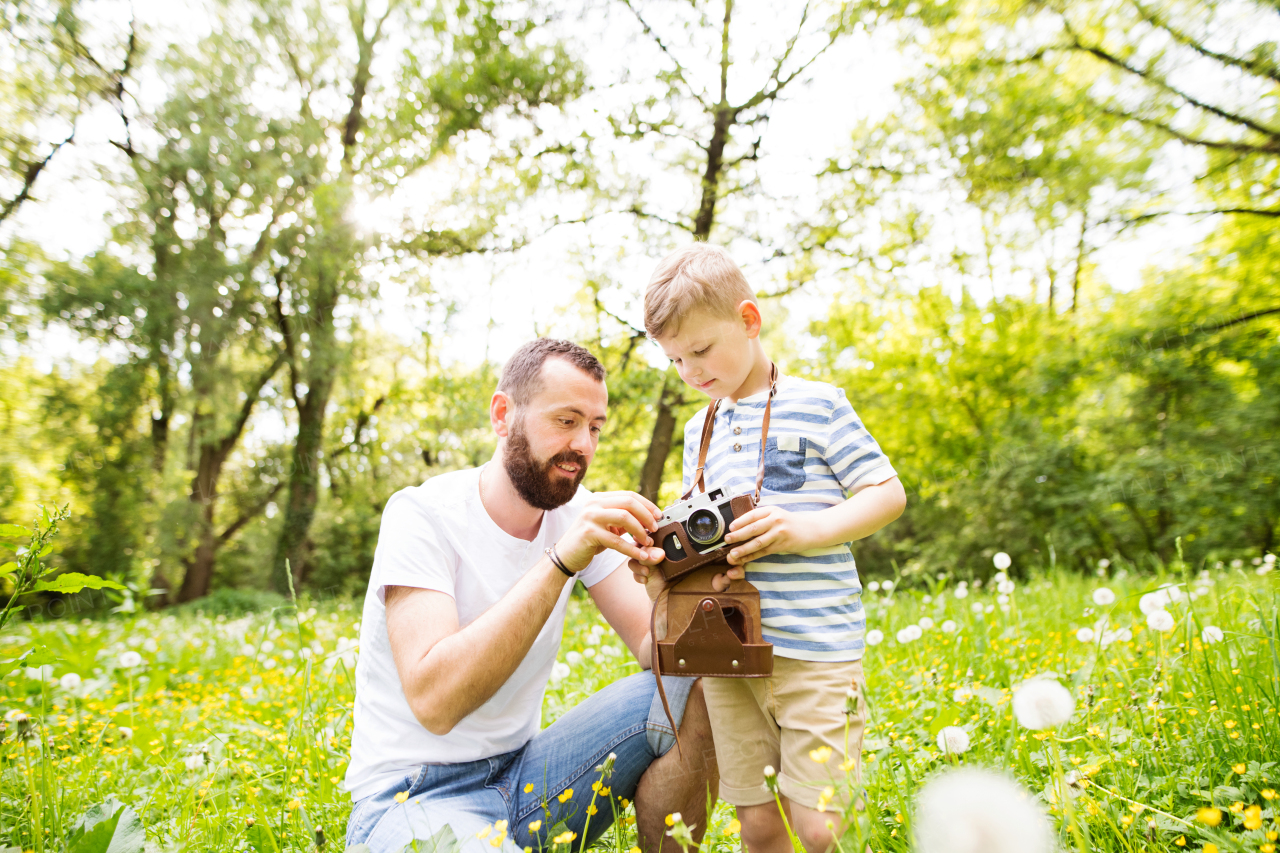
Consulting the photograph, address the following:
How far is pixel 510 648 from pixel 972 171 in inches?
330

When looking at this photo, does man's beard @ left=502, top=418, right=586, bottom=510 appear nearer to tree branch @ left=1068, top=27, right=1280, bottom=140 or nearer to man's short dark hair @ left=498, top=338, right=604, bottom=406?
man's short dark hair @ left=498, top=338, right=604, bottom=406

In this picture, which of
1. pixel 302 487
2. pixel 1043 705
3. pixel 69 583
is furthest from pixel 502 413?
pixel 302 487

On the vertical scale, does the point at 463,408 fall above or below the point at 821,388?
above

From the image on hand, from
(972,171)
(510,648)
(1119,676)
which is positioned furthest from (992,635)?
(972,171)

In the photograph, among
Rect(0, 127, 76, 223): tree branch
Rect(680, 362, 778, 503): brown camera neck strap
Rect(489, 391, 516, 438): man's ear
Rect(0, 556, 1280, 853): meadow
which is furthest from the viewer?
Rect(0, 127, 76, 223): tree branch

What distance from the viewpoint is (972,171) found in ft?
26.3

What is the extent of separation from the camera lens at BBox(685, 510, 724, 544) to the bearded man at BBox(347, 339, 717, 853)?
0.12 meters

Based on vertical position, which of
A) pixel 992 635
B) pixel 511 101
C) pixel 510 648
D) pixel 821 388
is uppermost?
pixel 511 101

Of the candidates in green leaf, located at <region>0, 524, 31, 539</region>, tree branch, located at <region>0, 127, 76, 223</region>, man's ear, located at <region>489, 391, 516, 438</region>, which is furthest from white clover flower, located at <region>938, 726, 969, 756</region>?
tree branch, located at <region>0, 127, 76, 223</region>

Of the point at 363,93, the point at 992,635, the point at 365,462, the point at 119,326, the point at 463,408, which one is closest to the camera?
the point at 992,635

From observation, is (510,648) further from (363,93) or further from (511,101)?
(363,93)

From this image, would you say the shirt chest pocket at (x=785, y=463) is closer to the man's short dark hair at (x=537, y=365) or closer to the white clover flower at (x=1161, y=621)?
the man's short dark hair at (x=537, y=365)

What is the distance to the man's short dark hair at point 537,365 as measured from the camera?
224 cm

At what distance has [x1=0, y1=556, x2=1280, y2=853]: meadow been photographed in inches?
63.2
